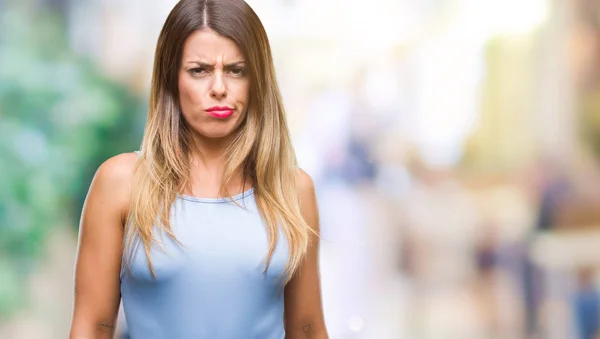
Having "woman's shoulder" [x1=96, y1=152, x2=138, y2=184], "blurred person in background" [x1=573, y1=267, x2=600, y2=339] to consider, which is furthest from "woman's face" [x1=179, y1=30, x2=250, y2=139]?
"blurred person in background" [x1=573, y1=267, x2=600, y2=339]

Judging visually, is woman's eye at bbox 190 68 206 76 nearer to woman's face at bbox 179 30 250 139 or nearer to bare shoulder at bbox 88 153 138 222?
woman's face at bbox 179 30 250 139

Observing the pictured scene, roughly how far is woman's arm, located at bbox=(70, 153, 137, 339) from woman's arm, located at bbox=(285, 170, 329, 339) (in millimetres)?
315

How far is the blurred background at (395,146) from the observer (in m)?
2.68

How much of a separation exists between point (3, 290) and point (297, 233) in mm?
1582

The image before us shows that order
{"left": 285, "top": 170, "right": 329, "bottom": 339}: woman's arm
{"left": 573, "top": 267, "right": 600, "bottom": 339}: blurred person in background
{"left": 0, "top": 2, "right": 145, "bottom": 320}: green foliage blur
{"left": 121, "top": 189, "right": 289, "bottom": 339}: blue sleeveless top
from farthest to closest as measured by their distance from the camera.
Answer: {"left": 573, "top": 267, "right": 600, "bottom": 339}: blurred person in background → {"left": 0, "top": 2, "right": 145, "bottom": 320}: green foliage blur → {"left": 285, "top": 170, "right": 329, "bottom": 339}: woman's arm → {"left": 121, "top": 189, "right": 289, "bottom": 339}: blue sleeveless top

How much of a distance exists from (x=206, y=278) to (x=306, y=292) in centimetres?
24

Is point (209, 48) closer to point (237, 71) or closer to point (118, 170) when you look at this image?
point (237, 71)

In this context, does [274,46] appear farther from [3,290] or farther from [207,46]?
[207,46]

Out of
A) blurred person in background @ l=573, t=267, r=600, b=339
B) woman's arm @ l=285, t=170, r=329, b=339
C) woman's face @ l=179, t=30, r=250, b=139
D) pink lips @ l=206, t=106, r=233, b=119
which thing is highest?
woman's face @ l=179, t=30, r=250, b=139

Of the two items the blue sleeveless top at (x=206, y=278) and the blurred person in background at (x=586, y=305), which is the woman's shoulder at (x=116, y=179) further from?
the blurred person in background at (x=586, y=305)

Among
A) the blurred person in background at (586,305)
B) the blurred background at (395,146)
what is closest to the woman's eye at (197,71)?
the blurred background at (395,146)

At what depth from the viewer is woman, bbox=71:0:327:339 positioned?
1.37 metres

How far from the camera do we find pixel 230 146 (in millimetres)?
1452

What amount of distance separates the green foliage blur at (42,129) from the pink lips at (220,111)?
4.52 ft
